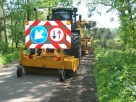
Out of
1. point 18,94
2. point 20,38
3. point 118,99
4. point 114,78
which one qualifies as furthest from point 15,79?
point 20,38

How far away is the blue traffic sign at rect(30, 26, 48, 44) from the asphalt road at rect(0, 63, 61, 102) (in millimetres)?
1346

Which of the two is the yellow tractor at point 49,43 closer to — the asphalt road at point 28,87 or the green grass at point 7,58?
the asphalt road at point 28,87

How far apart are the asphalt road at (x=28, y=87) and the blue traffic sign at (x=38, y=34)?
135cm

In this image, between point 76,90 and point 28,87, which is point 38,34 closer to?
point 28,87

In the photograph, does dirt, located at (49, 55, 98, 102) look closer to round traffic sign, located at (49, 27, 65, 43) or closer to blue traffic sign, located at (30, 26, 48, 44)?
round traffic sign, located at (49, 27, 65, 43)

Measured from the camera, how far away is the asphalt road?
226 inches

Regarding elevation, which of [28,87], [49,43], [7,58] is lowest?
[7,58]

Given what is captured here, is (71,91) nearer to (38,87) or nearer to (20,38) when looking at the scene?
(38,87)

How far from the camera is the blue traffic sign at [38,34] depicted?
314 inches

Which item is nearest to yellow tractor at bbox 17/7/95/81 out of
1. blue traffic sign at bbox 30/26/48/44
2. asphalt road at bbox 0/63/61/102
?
blue traffic sign at bbox 30/26/48/44

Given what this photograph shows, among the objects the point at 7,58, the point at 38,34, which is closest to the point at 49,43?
the point at 38,34

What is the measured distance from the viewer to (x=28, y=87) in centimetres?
683

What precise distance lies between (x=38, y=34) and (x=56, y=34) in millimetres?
681

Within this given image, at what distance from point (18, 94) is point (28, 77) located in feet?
7.20
